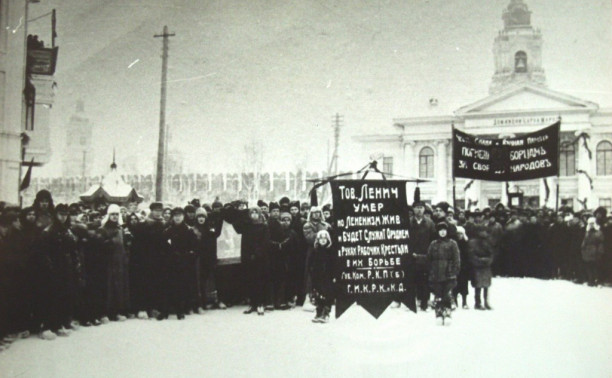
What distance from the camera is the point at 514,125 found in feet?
43.4

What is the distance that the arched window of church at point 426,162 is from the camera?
9.96 m

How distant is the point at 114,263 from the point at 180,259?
71cm

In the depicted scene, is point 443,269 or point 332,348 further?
point 443,269

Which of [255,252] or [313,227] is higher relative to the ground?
[313,227]

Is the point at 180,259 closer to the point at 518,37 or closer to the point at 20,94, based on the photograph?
the point at 20,94

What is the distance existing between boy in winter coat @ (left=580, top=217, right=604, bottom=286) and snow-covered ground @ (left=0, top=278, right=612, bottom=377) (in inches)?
75.8

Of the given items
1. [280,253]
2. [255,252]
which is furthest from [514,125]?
[255,252]

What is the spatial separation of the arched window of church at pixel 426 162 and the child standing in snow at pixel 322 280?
12.2 ft

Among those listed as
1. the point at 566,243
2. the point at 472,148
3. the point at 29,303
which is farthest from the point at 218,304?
the point at 566,243

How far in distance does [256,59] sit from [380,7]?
4.92 ft

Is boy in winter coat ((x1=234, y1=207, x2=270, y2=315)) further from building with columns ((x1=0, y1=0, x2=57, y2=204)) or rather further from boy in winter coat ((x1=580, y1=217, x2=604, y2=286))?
boy in winter coat ((x1=580, y1=217, x2=604, y2=286))

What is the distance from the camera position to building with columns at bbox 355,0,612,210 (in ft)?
24.6

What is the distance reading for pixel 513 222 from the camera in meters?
10.4

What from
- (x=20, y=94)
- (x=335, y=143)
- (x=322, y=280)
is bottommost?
(x=322, y=280)
